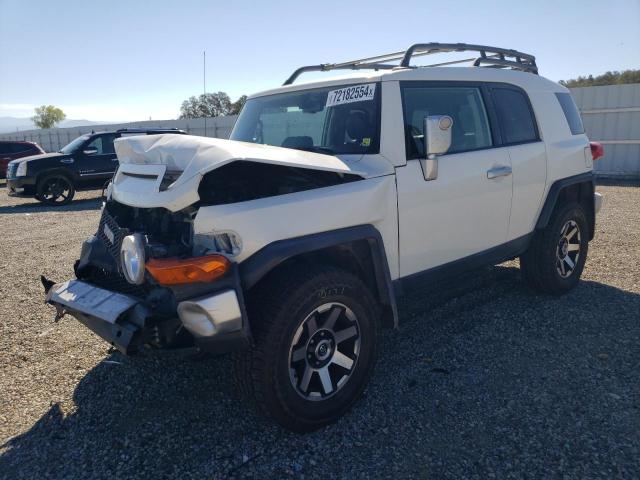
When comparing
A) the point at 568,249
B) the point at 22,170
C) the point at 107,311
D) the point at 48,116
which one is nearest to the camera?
the point at 107,311

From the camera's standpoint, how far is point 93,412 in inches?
121

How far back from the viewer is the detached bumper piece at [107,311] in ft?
8.13

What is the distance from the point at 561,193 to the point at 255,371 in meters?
3.65

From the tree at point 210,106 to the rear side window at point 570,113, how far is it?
156 feet

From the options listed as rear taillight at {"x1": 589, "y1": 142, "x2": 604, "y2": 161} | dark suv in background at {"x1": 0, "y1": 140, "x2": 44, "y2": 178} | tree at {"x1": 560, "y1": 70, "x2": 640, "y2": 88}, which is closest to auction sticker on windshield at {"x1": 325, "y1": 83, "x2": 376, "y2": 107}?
rear taillight at {"x1": 589, "y1": 142, "x2": 604, "y2": 161}

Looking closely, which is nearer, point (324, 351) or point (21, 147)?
point (324, 351)

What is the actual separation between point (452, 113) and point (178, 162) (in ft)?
7.19

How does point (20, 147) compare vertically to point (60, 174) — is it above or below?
above

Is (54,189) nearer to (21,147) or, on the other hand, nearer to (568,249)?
(21,147)

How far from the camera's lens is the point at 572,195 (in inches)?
192

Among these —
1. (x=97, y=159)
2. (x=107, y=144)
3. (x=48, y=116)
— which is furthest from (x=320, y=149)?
(x=48, y=116)

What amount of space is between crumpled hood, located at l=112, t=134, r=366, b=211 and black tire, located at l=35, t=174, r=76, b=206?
10443 mm

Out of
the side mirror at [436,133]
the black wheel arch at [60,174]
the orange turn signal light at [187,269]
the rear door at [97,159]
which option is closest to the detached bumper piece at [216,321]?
the orange turn signal light at [187,269]

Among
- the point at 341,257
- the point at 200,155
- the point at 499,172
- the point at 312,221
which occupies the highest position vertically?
the point at 200,155
